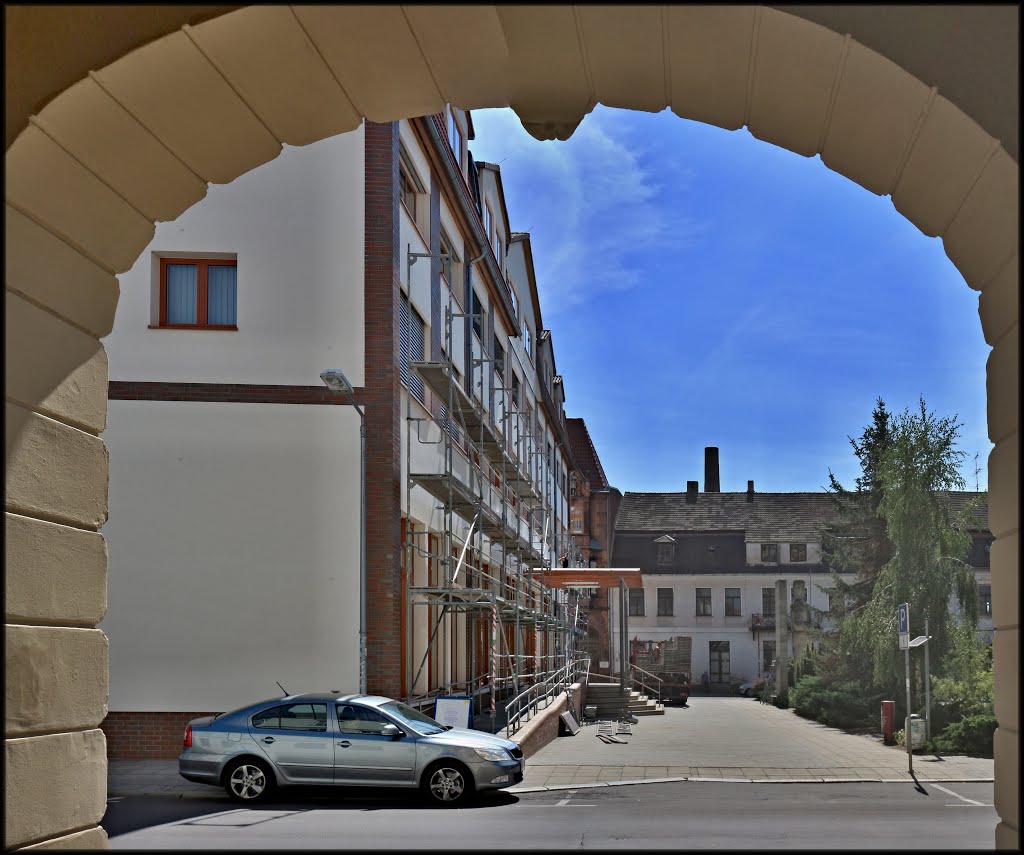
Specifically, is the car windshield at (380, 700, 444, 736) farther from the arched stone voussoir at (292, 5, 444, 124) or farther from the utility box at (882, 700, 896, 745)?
the utility box at (882, 700, 896, 745)

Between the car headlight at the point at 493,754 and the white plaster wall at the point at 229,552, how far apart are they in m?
5.39

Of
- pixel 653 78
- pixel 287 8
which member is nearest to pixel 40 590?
pixel 287 8

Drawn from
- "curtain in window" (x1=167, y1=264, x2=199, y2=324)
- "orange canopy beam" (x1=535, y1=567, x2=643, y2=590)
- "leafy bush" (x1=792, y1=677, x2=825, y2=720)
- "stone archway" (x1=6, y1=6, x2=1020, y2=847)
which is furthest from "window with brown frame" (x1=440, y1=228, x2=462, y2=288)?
"stone archway" (x1=6, y1=6, x2=1020, y2=847)

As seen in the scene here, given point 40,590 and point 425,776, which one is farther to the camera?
point 425,776

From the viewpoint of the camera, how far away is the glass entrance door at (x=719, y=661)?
7769cm

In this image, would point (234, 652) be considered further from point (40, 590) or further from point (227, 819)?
point (40, 590)

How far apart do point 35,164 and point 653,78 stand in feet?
7.30

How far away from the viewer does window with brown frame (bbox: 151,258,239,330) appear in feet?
72.0

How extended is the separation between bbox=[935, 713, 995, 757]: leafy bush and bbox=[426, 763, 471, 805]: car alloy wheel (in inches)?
547

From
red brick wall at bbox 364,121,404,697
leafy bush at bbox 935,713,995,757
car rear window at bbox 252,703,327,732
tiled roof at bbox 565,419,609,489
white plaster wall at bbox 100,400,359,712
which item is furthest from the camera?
tiled roof at bbox 565,419,609,489

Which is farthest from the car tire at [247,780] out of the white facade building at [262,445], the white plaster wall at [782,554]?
the white plaster wall at [782,554]

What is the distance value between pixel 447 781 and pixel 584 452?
6232cm

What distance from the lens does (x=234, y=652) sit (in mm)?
20922

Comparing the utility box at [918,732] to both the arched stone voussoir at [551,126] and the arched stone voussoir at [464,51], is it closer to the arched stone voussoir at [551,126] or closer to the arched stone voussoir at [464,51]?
the arched stone voussoir at [551,126]
